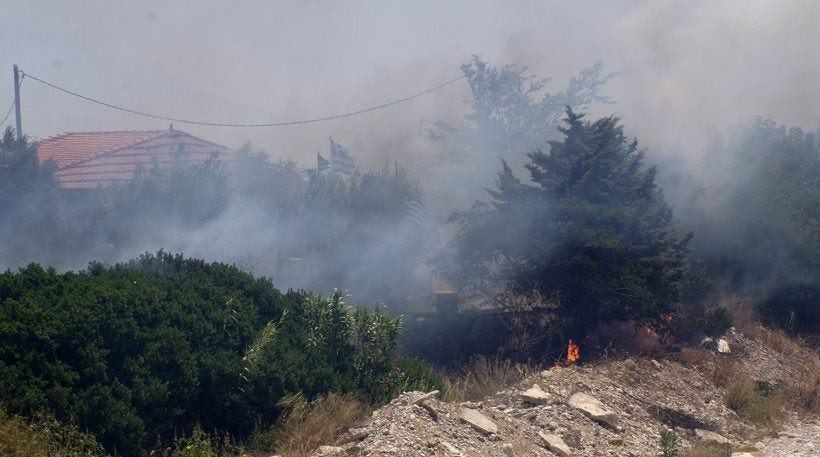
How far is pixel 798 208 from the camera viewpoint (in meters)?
19.1

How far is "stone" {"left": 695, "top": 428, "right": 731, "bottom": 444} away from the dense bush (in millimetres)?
4098

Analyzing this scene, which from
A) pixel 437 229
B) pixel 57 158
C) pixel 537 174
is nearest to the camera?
pixel 537 174

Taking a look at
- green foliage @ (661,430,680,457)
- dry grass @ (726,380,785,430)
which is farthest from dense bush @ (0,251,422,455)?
dry grass @ (726,380,785,430)

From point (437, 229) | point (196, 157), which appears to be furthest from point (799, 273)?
point (196, 157)

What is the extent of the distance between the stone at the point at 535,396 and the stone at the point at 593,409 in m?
0.30

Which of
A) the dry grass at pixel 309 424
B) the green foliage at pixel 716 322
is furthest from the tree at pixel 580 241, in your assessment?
the dry grass at pixel 309 424

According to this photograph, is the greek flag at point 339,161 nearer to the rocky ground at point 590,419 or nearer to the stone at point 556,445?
the rocky ground at point 590,419

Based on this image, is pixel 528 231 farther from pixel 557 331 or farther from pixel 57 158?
pixel 57 158

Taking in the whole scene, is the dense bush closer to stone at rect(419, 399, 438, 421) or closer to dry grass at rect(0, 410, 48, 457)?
dry grass at rect(0, 410, 48, 457)

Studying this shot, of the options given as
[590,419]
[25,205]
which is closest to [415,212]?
[25,205]

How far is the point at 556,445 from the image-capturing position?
9250mm

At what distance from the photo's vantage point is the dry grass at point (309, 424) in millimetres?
8602

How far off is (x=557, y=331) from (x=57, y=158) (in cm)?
1441

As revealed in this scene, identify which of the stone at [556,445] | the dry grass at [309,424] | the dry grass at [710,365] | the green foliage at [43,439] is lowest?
the dry grass at [710,365]
